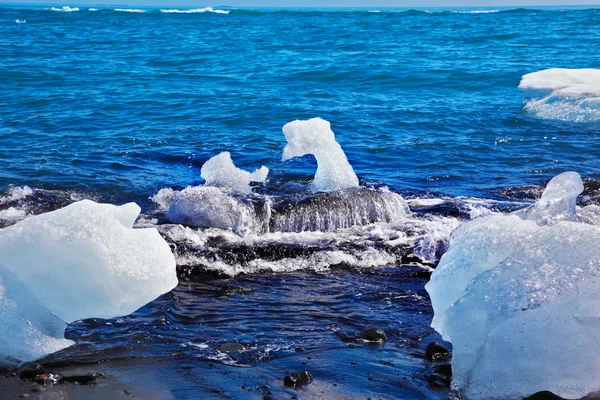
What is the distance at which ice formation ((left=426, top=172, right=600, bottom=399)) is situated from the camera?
421 cm

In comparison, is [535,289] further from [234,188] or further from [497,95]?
[497,95]

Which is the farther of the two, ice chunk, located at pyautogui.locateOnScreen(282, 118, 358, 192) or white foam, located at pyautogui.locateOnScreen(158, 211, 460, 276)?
ice chunk, located at pyautogui.locateOnScreen(282, 118, 358, 192)

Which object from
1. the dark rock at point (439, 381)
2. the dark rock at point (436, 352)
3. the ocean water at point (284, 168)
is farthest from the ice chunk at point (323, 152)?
the dark rock at point (439, 381)

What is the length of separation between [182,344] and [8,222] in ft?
12.5

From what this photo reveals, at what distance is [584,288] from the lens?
13.8 feet

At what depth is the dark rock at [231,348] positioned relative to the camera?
5.05 metres

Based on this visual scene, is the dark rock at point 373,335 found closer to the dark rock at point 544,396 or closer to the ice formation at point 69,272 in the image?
the dark rock at point 544,396

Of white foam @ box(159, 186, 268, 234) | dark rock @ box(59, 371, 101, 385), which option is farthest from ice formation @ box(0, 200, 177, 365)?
white foam @ box(159, 186, 268, 234)

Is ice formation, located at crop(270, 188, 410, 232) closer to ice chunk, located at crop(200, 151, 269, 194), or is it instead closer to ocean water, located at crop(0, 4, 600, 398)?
ocean water, located at crop(0, 4, 600, 398)

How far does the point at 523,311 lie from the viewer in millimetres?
4285

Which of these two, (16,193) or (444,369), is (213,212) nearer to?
(16,193)

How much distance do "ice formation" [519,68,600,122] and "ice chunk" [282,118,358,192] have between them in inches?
268

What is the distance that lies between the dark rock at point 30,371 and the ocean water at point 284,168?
8.7 inches

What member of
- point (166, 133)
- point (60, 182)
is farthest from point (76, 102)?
point (60, 182)
